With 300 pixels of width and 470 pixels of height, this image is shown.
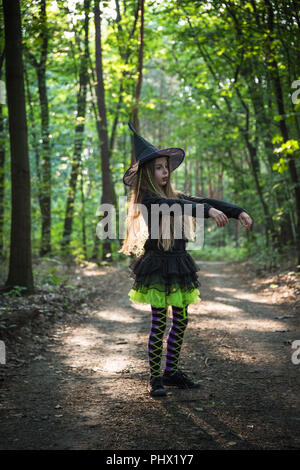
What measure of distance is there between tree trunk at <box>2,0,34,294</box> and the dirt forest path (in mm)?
1471

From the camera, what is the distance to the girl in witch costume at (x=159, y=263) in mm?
3982

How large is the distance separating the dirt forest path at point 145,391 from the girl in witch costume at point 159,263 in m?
0.37

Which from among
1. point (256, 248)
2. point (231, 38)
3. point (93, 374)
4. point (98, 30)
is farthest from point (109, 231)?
point (93, 374)

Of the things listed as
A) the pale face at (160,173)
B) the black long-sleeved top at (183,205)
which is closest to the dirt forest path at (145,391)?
the black long-sleeved top at (183,205)

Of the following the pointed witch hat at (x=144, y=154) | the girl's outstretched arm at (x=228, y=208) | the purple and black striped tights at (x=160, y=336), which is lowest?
the purple and black striped tights at (x=160, y=336)

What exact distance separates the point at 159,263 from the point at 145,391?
127 centimetres

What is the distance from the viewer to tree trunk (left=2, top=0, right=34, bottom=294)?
7.52 meters

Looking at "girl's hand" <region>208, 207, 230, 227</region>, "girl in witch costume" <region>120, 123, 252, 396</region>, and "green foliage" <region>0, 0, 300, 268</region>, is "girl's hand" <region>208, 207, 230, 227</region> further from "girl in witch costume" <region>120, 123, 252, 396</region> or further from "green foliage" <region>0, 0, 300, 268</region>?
"green foliage" <region>0, 0, 300, 268</region>

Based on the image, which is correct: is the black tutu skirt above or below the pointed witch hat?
below

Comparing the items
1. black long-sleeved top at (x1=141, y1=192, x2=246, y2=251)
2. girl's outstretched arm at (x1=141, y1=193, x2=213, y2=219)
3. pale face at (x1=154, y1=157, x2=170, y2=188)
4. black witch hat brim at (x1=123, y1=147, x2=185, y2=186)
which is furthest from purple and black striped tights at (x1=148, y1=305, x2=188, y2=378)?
black witch hat brim at (x1=123, y1=147, x2=185, y2=186)

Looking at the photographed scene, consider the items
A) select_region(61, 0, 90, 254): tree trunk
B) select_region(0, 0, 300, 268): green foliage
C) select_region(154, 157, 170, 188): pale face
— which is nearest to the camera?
select_region(154, 157, 170, 188): pale face

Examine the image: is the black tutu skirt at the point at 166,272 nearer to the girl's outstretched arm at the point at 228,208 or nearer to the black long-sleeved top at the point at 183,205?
the black long-sleeved top at the point at 183,205

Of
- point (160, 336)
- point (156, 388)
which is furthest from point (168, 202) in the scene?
point (156, 388)

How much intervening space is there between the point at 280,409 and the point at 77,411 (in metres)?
1.74
